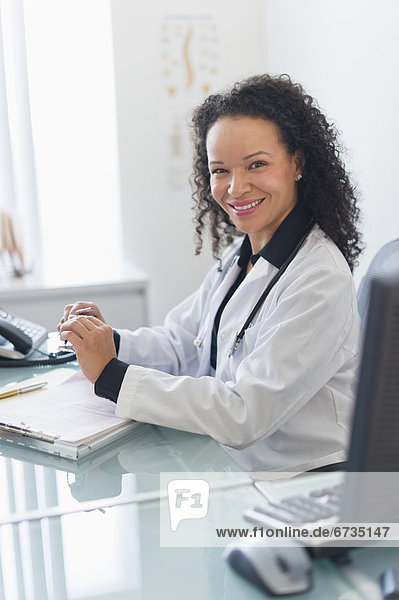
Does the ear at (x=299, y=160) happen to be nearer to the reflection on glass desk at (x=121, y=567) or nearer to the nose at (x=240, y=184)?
the nose at (x=240, y=184)

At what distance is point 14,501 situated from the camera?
105cm

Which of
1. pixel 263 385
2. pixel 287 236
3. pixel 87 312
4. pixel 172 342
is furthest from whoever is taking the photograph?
pixel 172 342

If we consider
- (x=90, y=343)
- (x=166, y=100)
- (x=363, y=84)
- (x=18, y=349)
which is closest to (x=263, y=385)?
(x=90, y=343)

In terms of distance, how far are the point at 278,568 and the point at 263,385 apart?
0.53m

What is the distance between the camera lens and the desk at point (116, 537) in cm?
81

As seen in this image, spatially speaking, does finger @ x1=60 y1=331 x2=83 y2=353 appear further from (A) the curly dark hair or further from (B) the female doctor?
(A) the curly dark hair

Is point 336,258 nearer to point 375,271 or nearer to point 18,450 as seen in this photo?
point 375,271

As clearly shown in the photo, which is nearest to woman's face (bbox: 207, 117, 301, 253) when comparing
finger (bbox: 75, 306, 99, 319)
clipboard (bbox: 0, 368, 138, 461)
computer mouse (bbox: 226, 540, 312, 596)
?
finger (bbox: 75, 306, 99, 319)

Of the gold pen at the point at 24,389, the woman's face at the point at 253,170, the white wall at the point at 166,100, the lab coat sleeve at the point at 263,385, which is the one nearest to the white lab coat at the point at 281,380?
the lab coat sleeve at the point at 263,385

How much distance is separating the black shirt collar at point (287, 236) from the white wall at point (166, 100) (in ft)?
5.58

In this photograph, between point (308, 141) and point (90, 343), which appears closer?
point (90, 343)

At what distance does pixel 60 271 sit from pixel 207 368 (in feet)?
5.53

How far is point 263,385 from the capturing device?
4.13 ft

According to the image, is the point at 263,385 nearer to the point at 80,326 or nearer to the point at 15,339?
the point at 80,326
